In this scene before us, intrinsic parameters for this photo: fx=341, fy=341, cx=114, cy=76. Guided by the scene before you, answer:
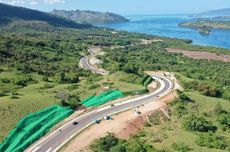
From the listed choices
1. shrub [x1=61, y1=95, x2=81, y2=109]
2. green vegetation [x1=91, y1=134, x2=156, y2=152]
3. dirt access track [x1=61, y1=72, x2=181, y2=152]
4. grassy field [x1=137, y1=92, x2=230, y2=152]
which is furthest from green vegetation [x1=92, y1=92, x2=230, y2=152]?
shrub [x1=61, y1=95, x2=81, y2=109]

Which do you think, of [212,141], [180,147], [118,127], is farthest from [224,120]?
[118,127]

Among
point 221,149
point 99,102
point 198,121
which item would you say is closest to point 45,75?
point 99,102

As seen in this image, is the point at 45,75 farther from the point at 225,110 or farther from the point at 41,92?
the point at 225,110

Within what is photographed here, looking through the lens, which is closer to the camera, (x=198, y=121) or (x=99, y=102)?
(x=198, y=121)

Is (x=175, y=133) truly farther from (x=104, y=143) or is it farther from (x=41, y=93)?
(x=41, y=93)

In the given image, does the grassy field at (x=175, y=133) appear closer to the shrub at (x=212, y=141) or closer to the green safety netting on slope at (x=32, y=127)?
the shrub at (x=212, y=141)

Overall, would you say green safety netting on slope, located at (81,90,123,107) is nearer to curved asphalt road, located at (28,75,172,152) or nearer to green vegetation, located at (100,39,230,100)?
curved asphalt road, located at (28,75,172,152)
